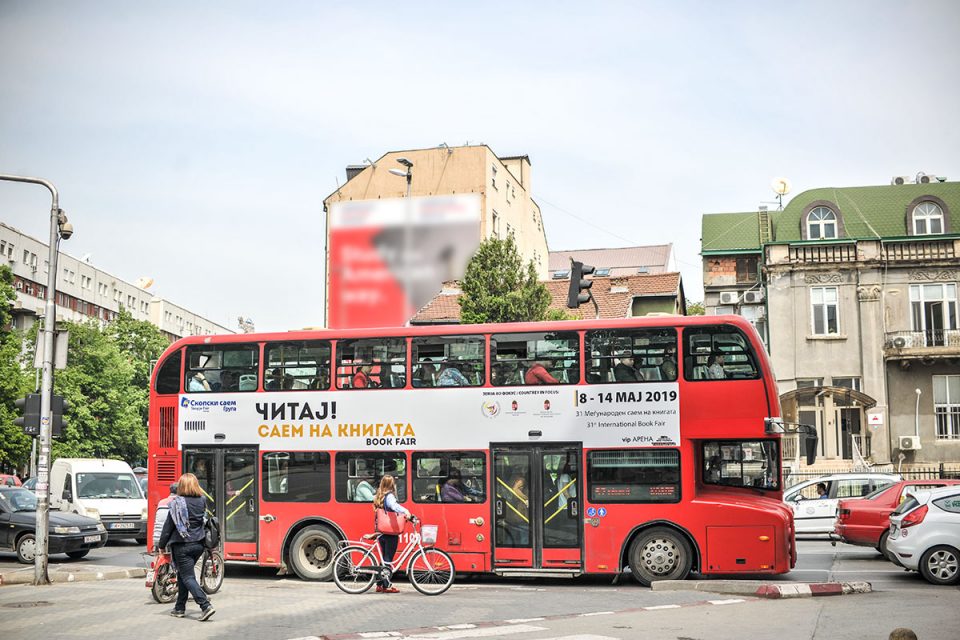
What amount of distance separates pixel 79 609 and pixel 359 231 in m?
45.9

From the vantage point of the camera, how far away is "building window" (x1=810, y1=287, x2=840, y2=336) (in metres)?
44.0

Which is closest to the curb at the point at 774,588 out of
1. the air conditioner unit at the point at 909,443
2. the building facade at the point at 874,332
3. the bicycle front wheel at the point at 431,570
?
the bicycle front wheel at the point at 431,570

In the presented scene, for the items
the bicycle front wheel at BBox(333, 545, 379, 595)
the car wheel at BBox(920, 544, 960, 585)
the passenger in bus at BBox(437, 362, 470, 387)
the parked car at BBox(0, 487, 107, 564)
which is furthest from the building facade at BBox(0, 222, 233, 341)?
the car wheel at BBox(920, 544, 960, 585)

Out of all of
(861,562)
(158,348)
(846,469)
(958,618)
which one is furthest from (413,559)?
(158,348)

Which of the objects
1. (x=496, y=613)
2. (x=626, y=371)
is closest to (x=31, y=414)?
(x=496, y=613)

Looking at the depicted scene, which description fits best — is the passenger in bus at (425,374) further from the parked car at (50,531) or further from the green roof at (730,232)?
the green roof at (730,232)

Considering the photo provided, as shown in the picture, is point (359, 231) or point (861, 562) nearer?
point (861, 562)

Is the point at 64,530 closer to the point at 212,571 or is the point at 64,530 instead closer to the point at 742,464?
the point at 212,571

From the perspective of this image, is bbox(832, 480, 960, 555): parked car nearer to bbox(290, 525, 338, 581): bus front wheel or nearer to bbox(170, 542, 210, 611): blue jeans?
bbox(290, 525, 338, 581): bus front wheel

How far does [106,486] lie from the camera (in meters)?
27.3

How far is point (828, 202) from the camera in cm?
4678

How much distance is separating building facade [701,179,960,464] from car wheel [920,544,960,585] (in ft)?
82.8

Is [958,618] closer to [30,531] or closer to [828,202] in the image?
[30,531]

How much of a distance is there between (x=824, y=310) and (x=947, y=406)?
20.1 feet
